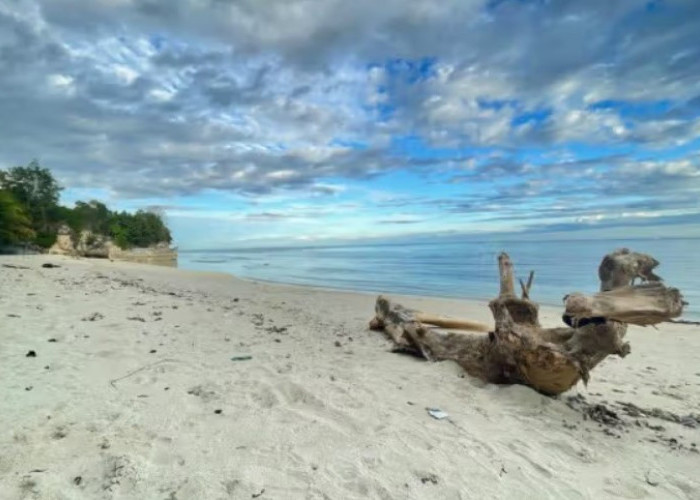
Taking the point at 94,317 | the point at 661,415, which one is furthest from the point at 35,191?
the point at 661,415

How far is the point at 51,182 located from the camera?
59469 mm

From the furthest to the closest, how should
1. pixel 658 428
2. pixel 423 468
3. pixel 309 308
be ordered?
1. pixel 309 308
2. pixel 658 428
3. pixel 423 468

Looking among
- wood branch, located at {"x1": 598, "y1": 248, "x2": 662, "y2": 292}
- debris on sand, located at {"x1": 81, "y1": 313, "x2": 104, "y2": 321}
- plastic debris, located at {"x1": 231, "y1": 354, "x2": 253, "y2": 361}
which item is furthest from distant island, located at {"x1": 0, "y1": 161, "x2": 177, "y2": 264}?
wood branch, located at {"x1": 598, "y1": 248, "x2": 662, "y2": 292}

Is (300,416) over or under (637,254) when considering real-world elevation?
under

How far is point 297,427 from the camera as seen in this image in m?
4.05

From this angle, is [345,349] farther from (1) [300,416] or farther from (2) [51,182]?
(2) [51,182]

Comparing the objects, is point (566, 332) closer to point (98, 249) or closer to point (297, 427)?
point (297, 427)

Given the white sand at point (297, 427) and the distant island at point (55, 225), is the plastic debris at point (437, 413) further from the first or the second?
the distant island at point (55, 225)

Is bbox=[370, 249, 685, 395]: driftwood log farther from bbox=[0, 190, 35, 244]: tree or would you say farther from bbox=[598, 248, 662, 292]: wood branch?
bbox=[0, 190, 35, 244]: tree

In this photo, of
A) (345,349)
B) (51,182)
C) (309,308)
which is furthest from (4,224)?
(345,349)

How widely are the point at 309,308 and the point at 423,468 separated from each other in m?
10.1

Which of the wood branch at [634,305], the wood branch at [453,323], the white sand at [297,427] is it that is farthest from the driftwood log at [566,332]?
the wood branch at [453,323]

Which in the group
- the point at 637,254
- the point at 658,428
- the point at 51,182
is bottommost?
the point at 658,428

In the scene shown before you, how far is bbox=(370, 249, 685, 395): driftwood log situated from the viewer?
448cm
